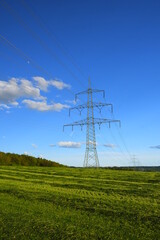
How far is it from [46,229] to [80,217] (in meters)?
1.01

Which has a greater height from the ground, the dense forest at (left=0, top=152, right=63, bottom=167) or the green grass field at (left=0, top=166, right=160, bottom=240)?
the dense forest at (left=0, top=152, right=63, bottom=167)

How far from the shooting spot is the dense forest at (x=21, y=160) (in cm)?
3374

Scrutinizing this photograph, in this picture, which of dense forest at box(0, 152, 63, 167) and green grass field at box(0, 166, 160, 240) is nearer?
green grass field at box(0, 166, 160, 240)

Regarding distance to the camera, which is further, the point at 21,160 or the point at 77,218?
the point at 21,160

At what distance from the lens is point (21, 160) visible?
3616 centimetres

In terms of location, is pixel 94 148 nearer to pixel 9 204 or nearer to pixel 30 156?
pixel 30 156

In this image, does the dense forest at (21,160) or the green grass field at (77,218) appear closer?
the green grass field at (77,218)

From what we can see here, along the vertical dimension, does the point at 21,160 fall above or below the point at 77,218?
above

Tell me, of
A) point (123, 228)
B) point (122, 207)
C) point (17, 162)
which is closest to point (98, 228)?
point (123, 228)

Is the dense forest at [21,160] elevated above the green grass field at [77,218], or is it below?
above

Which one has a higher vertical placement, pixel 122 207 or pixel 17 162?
pixel 17 162

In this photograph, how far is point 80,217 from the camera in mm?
5379

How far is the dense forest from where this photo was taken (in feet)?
111

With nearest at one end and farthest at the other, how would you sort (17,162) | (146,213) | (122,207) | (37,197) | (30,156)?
(146,213) < (122,207) < (37,197) < (17,162) < (30,156)
